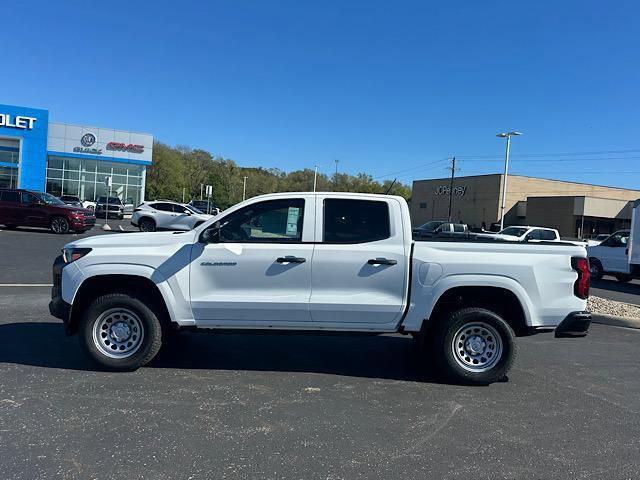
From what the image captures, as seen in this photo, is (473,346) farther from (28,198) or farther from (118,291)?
(28,198)

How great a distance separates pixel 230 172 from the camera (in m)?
96.1

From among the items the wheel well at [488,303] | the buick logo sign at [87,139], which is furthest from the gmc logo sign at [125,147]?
the wheel well at [488,303]

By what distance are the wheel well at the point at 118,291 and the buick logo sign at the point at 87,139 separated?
4493 cm

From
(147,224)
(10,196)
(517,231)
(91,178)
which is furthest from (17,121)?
(517,231)

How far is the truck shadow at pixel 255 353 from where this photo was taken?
5.72m

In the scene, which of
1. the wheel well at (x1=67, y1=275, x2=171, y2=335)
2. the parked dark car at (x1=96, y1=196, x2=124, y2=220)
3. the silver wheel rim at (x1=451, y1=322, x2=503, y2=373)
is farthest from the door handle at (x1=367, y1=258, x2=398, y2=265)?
the parked dark car at (x1=96, y1=196, x2=124, y2=220)

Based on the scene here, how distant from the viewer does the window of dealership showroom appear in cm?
4619

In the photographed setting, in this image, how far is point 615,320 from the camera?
9.21m

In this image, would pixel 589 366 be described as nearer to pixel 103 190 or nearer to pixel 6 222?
pixel 6 222

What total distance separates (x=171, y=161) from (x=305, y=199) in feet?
257

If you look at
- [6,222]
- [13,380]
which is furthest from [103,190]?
[13,380]

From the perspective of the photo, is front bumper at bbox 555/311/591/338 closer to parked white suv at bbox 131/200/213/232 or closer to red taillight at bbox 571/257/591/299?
red taillight at bbox 571/257/591/299

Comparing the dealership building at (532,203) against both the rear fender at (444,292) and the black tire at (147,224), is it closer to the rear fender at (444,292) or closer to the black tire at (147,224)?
the black tire at (147,224)

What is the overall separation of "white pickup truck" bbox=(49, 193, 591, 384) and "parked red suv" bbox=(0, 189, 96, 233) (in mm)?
18588
